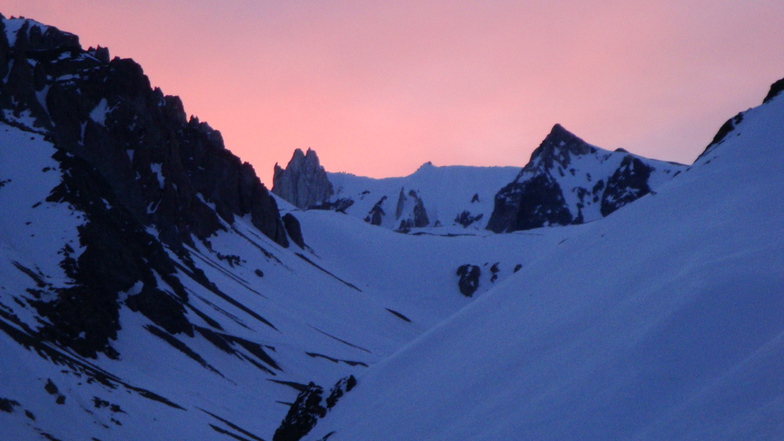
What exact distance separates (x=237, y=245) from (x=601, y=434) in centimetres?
7990

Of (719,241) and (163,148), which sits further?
(163,148)

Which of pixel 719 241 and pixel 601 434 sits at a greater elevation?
pixel 719 241

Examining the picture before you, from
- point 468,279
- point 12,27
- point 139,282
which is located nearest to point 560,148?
point 468,279

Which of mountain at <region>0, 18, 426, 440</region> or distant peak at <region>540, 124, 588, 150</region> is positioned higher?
distant peak at <region>540, 124, 588, 150</region>

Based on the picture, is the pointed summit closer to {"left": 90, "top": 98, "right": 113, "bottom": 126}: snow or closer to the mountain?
the mountain

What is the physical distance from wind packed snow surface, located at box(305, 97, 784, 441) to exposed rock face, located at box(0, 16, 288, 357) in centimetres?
2031

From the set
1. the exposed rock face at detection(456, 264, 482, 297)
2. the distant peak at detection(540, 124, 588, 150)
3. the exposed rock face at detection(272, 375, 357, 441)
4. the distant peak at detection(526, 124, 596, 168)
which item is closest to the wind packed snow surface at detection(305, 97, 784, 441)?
the exposed rock face at detection(272, 375, 357, 441)

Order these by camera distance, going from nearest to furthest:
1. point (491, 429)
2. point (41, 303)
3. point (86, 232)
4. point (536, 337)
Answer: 1. point (491, 429)
2. point (536, 337)
3. point (41, 303)
4. point (86, 232)

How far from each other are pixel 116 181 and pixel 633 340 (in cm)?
7029

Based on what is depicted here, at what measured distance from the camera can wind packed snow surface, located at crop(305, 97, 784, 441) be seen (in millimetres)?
9086

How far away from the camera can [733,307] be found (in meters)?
10.6

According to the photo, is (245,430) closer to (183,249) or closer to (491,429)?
(491,429)

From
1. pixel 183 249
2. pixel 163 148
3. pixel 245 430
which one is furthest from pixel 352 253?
pixel 245 430

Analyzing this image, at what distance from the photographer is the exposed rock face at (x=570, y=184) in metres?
167
